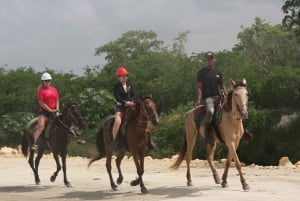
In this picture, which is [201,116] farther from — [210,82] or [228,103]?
[228,103]

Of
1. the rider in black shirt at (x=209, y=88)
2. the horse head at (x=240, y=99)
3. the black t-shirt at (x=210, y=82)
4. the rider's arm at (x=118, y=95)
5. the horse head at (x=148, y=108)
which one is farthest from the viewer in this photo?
the rider's arm at (x=118, y=95)

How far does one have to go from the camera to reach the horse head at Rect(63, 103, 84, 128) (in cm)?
1544

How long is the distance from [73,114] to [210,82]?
3.91 m

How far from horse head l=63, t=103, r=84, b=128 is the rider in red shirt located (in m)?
0.34

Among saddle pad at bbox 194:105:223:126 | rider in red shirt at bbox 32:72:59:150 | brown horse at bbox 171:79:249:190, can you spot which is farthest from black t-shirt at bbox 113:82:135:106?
rider in red shirt at bbox 32:72:59:150

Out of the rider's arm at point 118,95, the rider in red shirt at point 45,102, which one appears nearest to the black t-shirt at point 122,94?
the rider's arm at point 118,95

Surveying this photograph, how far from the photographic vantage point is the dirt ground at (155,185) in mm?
12616

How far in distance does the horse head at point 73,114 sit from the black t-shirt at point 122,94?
71.6 inches

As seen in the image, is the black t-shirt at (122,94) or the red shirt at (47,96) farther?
the red shirt at (47,96)

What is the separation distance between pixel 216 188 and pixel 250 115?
13.4 meters

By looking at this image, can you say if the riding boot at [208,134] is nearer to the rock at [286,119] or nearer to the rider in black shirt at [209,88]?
the rider in black shirt at [209,88]

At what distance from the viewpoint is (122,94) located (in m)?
14.1

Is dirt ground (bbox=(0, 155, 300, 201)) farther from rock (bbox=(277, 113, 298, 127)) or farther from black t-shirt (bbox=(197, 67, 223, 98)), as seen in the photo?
rock (bbox=(277, 113, 298, 127))

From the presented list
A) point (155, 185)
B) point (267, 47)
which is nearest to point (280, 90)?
point (155, 185)
